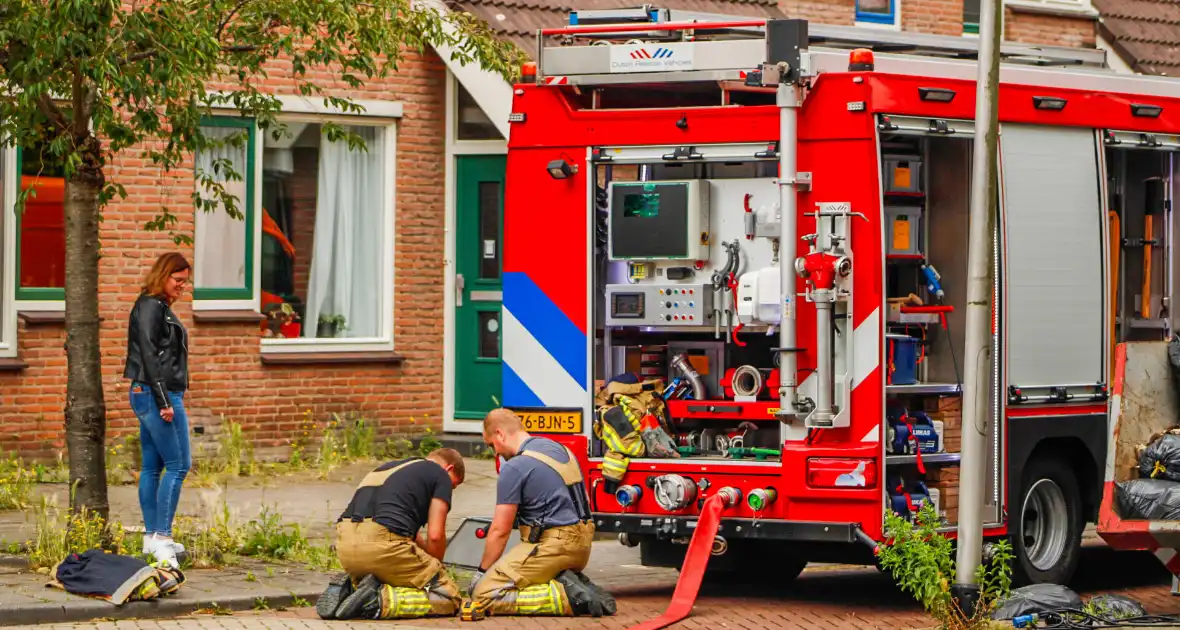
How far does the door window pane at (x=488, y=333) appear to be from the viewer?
55.4 ft

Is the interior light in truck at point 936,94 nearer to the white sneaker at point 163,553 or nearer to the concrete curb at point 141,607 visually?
the concrete curb at point 141,607

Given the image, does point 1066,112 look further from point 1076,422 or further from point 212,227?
point 212,227

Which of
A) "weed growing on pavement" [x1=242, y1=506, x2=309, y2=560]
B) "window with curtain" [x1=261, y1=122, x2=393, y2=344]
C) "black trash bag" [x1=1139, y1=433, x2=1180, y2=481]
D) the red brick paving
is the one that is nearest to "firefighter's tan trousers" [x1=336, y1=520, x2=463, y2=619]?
the red brick paving

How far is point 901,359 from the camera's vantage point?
10469mm

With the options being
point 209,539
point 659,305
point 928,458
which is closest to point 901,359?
point 928,458

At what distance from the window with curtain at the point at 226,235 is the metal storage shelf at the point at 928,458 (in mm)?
7260

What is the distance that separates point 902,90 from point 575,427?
2.54 metres

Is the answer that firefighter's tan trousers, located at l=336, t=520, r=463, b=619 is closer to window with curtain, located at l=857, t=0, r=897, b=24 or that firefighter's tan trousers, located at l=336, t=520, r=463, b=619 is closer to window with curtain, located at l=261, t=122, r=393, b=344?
window with curtain, located at l=261, t=122, r=393, b=344

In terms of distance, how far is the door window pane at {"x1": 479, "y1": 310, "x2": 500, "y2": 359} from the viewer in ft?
55.4

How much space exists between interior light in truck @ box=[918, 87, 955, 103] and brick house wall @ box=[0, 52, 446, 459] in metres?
7.15

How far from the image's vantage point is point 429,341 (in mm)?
16859

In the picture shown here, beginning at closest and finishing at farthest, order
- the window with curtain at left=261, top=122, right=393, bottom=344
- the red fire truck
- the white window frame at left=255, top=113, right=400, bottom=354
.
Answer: the red fire truck → the window with curtain at left=261, top=122, right=393, bottom=344 → the white window frame at left=255, top=113, right=400, bottom=354

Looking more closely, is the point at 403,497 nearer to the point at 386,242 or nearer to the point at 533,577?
the point at 533,577

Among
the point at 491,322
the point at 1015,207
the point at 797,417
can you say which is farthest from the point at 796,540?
the point at 491,322
